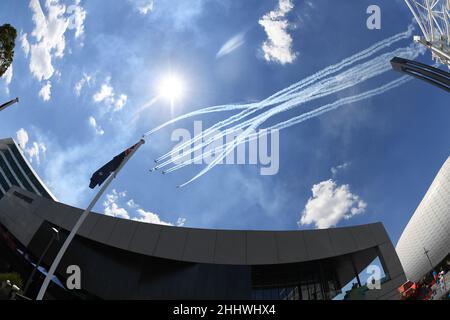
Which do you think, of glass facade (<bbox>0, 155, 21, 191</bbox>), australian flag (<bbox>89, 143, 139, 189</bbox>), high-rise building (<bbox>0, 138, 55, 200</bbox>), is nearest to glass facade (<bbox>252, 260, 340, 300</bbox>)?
australian flag (<bbox>89, 143, 139, 189</bbox>)

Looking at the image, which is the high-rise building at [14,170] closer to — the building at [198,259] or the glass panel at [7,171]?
the glass panel at [7,171]

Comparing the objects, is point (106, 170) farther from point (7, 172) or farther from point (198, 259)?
point (7, 172)

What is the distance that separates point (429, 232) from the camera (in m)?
72.6

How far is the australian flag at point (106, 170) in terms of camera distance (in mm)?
15591

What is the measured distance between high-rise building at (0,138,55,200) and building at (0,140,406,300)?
216ft

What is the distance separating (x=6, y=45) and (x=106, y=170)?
39.0ft

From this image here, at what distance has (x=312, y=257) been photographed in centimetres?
2141

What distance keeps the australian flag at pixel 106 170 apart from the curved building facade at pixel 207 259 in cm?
826

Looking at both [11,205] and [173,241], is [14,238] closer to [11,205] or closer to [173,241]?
[11,205]

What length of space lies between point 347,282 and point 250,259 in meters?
9.66

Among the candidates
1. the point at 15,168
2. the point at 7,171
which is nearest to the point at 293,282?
the point at 7,171

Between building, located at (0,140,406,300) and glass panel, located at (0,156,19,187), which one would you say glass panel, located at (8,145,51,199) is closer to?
glass panel, located at (0,156,19,187)
